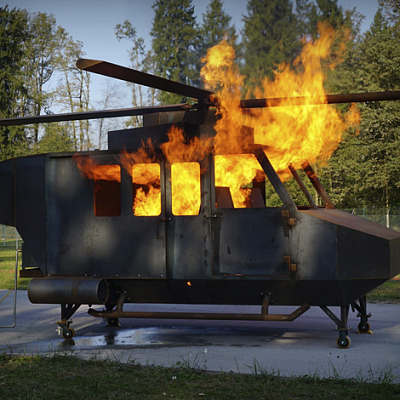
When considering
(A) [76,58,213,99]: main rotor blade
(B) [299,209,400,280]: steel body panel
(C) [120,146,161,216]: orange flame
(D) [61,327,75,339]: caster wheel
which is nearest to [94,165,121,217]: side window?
(C) [120,146,161,216]: orange flame

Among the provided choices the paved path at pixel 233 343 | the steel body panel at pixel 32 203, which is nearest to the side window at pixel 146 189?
the steel body panel at pixel 32 203

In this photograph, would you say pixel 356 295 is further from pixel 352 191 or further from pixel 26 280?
pixel 352 191

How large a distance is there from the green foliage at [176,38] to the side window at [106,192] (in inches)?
900

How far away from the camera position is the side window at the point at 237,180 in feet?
25.2

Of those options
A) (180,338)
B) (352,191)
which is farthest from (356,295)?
(352,191)

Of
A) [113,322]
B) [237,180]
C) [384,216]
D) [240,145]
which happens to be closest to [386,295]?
[237,180]

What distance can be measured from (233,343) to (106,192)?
2808 mm

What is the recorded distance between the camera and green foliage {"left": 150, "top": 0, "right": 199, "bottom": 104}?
3084cm

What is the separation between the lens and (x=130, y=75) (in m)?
5.61

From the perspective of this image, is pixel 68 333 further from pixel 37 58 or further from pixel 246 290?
pixel 37 58

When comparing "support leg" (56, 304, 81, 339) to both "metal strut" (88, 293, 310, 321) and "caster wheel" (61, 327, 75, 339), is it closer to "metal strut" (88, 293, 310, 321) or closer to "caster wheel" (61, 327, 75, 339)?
"caster wheel" (61, 327, 75, 339)

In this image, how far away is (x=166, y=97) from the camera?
38.5m

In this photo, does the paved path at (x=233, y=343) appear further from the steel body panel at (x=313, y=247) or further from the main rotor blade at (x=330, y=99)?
the main rotor blade at (x=330, y=99)

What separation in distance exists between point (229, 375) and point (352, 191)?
2877 cm
